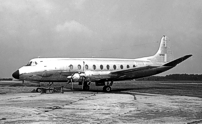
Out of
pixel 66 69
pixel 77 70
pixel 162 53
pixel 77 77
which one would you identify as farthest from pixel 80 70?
pixel 162 53

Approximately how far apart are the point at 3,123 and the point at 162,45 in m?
26.2

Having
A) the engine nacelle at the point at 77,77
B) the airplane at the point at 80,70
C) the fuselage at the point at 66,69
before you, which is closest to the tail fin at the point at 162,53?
the airplane at the point at 80,70

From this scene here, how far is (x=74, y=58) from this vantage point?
2477 centimetres

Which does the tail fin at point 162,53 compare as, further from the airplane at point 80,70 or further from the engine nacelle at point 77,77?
the engine nacelle at point 77,77

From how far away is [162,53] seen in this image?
99.2 feet

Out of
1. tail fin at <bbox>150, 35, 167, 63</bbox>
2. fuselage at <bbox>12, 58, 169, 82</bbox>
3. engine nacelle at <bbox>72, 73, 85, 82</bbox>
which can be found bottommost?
engine nacelle at <bbox>72, 73, 85, 82</bbox>

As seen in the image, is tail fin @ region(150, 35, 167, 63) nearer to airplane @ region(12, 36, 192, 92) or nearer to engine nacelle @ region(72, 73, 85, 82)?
airplane @ region(12, 36, 192, 92)

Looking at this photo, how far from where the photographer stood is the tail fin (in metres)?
29.7

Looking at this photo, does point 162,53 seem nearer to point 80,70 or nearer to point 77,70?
point 80,70

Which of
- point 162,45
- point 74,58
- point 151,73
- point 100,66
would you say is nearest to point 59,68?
point 74,58

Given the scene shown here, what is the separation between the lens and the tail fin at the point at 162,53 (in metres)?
29.7

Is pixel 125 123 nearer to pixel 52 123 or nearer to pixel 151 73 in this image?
pixel 52 123

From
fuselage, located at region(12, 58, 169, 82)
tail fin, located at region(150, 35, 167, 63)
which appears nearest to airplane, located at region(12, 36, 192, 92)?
fuselage, located at region(12, 58, 169, 82)

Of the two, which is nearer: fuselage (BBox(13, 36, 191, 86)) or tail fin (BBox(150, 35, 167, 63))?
fuselage (BBox(13, 36, 191, 86))
